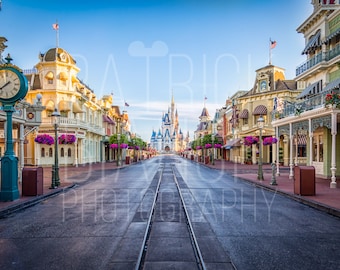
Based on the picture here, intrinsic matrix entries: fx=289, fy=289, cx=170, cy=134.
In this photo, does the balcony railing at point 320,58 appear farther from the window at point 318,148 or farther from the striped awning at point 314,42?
the window at point 318,148

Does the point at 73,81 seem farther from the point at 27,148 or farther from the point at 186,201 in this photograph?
the point at 186,201

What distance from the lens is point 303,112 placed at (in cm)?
1720

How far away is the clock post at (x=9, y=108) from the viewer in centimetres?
1069

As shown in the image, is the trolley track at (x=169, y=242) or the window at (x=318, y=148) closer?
the trolley track at (x=169, y=242)

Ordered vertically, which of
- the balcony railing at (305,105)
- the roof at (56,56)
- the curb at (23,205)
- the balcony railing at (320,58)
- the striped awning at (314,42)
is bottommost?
the curb at (23,205)

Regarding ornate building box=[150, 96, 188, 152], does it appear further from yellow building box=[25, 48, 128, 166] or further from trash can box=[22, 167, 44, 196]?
trash can box=[22, 167, 44, 196]

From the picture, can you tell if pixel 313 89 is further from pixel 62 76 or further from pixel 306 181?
pixel 62 76

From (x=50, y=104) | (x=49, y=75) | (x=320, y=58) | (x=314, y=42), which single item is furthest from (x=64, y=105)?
(x=320, y=58)

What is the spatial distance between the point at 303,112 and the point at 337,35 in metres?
5.92

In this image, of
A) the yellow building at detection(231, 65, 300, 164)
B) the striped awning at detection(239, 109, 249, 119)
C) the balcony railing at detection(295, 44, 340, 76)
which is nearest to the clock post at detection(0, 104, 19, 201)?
the balcony railing at detection(295, 44, 340, 76)

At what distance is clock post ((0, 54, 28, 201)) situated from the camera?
10688 millimetres

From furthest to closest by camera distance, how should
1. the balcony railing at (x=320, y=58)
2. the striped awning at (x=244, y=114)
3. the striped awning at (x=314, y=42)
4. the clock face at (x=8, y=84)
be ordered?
the striped awning at (x=244, y=114)
the striped awning at (x=314, y=42)
the balcony railing at (x=320, y=58)
the clock face at (x=8, y=84)

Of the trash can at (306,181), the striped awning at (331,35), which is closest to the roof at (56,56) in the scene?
the striped awning at (331,35)

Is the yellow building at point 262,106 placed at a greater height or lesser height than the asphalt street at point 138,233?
greater
